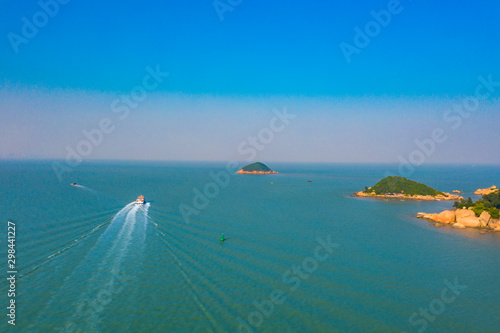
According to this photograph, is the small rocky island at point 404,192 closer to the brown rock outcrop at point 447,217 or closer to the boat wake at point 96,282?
the brown rock outcrop at point 447,217

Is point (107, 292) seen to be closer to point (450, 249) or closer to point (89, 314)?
point (89, 314)

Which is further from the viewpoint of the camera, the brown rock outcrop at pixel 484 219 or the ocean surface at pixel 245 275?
the brown rock outcrop at pixel 484 219

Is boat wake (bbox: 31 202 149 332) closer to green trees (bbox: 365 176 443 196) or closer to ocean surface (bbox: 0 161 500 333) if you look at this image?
ocean surface (bbox: 0 161 500 333)

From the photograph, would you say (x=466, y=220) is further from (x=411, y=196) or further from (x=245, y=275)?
(x=245, y=275)

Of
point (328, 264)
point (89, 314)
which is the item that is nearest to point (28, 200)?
point (89, 314)

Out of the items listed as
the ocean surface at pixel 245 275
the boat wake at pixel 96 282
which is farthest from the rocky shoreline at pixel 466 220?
the boat wake at pixel 96 282

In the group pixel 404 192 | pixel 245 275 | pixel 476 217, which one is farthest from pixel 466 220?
pixel 245 275

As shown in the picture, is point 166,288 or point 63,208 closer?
point 166,288
